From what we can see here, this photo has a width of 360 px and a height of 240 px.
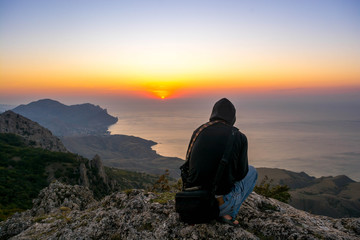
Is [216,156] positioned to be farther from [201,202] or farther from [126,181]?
[126,181]

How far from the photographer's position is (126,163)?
16562 centimetres

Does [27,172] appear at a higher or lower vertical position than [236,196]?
lower

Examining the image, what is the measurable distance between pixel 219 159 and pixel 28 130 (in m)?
102

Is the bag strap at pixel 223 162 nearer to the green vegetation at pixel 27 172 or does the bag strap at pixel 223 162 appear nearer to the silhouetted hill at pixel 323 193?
the green vegetation at pixel 27 172

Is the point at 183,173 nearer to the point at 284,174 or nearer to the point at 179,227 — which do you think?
the point at 179,227

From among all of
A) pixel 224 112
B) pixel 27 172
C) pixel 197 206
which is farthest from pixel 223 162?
pixel 27 172

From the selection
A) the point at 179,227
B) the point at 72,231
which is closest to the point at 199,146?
the point at 179,227

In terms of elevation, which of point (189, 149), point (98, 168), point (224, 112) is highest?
point (224, 112)

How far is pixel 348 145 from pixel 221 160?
205m

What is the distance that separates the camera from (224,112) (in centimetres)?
461

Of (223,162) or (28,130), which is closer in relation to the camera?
(223,162)

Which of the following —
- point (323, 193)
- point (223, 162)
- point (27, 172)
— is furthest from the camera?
point (323, 193)

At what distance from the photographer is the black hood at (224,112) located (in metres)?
4.59

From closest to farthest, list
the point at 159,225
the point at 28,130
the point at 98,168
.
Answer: the point at 159,225
the point at 98,168
the point at 28,130
